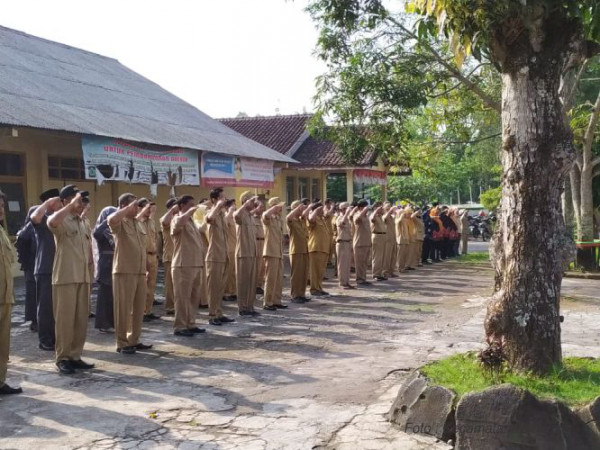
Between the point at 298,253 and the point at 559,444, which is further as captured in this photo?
the point at 298,253

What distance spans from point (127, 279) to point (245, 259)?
→ 104 inches

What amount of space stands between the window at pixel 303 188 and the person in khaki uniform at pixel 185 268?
1789cm

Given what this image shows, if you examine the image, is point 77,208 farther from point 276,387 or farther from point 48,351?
point 276,387

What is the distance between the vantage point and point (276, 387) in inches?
239

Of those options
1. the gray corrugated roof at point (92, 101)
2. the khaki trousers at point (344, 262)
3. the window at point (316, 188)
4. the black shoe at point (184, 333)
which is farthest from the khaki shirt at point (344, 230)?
the window at point (316, 188)

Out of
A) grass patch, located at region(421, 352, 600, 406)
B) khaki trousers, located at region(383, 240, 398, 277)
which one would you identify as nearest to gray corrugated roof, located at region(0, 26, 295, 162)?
khaki trousers, located at region(383, 240, 398, 277)

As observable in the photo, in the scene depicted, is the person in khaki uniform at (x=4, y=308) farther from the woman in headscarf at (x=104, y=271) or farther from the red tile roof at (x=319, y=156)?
the red tile roof at (x=319, y=156)

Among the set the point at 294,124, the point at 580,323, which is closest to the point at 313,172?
the point at 294,124

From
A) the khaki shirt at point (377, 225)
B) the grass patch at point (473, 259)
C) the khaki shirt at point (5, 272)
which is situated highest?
the khaki shirt at point (377, 225)

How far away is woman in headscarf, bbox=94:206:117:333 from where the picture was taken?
8594 mm

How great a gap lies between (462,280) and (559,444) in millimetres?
10199

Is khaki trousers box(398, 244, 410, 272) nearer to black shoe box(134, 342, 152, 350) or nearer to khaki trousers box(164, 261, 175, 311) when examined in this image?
khaki trousers box(164, 261, 175, 311)

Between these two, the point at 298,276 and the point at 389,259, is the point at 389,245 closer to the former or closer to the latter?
the point at 389,259

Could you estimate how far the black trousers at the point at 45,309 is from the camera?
7.71m
